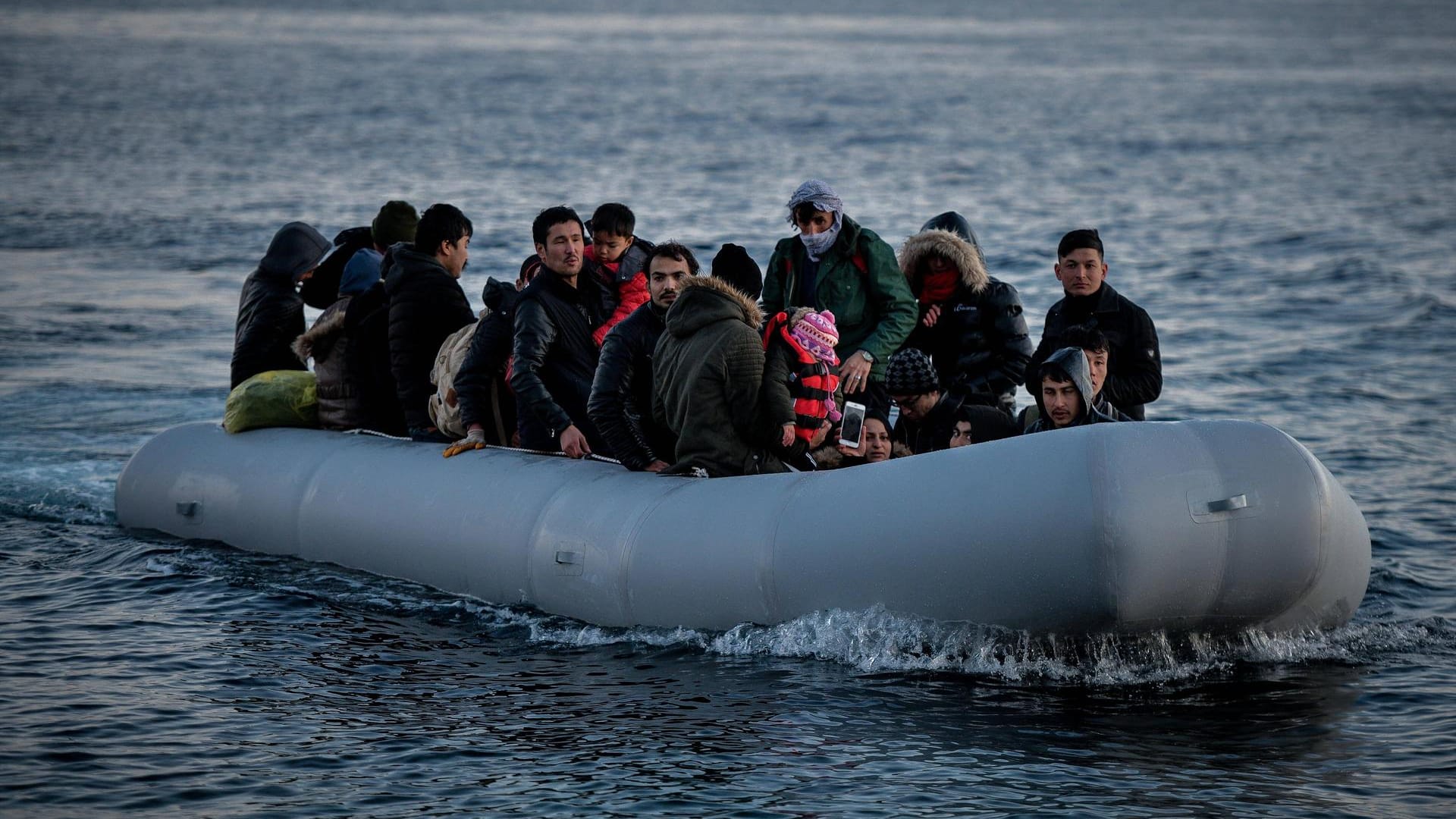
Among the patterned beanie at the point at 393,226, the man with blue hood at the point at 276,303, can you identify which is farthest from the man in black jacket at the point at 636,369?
the man with blue hood at the point at 276,303

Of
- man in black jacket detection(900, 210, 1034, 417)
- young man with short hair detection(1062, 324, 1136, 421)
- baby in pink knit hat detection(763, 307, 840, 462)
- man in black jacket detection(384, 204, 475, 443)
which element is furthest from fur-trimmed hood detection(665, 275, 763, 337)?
man in black jacket detection(384, 204, 475, 443)

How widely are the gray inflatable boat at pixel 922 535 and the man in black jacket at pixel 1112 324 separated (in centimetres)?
115

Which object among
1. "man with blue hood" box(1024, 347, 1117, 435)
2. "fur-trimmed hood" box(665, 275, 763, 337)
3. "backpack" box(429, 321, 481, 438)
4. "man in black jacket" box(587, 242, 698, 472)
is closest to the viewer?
"man with blue hood" box(1024, 347, 1117, 435)

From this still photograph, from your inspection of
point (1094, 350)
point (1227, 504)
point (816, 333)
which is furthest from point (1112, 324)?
point (1227, 504)

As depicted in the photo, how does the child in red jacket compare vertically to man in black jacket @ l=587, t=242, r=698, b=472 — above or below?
above

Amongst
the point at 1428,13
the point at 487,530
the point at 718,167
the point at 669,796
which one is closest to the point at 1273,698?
the point at 669,796

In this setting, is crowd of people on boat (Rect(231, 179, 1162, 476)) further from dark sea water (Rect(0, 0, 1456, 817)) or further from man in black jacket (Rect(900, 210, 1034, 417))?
dark sea water (Rect(0, 0, 1456, 817))

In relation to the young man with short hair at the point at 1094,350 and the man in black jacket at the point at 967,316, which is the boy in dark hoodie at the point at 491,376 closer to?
the man in black jacket at the point at 967,316

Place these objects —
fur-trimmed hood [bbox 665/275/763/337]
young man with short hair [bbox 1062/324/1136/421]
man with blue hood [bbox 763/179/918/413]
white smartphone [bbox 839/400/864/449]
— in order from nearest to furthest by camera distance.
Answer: young man with short hair [bbox 1062/324/1136/421]
fur-trimmed hood [bbox 665/275/763/337]
white smartphone [bbox 839/400/864/449]
man with blue hood [bbox 763/179/918/413]

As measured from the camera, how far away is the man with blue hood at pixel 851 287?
26.6ft

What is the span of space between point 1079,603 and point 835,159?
27767 millimetres

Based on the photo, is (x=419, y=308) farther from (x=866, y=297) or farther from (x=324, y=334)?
(x=866, y=297)

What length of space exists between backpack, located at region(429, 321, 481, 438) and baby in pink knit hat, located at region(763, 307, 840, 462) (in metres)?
1.82

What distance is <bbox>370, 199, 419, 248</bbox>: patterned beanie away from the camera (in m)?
9.36
